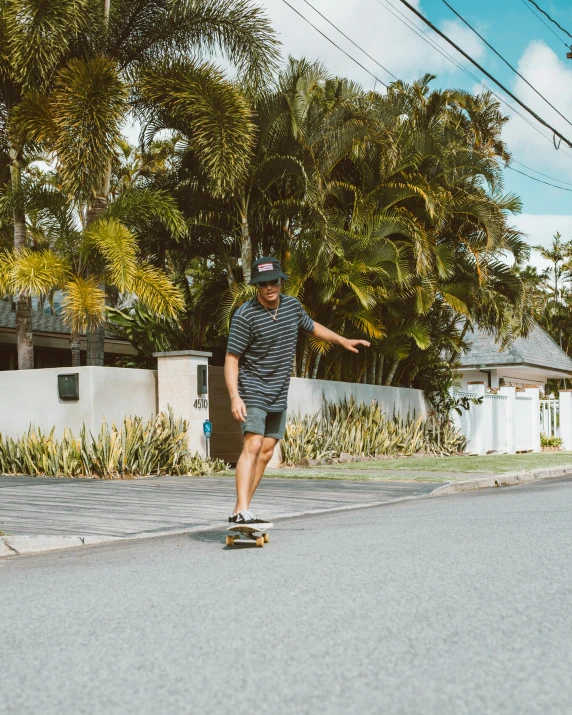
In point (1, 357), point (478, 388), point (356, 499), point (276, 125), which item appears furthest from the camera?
point (1, 357)

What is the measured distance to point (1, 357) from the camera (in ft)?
82.1

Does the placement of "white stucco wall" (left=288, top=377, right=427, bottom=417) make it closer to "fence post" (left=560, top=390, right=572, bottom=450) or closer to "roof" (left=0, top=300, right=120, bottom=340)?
"fence post" (left=560, top=390, right=572, bottom=450)

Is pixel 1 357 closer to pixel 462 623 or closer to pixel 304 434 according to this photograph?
pixel 304 434

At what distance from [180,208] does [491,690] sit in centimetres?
1611

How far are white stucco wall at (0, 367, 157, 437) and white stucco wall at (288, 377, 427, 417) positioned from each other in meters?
3.22

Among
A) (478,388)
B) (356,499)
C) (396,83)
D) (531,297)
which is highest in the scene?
(396,83)

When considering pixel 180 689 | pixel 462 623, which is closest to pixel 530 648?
pixel 462 623

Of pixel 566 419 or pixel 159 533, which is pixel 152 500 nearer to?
pixel 159 533

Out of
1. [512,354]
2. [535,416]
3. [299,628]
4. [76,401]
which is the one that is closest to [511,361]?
[512,354]

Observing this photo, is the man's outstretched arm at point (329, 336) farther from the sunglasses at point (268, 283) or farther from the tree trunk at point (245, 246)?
the tree trunk at point (245, 246)

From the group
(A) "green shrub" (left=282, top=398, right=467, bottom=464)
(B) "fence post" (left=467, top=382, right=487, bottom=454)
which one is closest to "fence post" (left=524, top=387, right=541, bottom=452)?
(B) "fence post" (left=467, top=382, right=487, bottom=454)

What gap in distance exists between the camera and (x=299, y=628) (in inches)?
162

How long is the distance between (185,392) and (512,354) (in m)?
20.0

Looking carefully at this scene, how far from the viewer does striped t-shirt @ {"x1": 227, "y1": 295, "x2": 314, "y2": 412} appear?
Answer: 276 inches
